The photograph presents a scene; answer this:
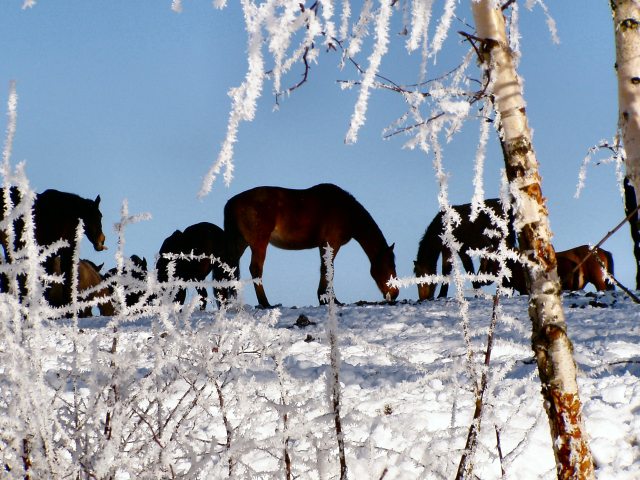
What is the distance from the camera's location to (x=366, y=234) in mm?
13312

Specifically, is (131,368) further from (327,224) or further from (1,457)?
(327,224)

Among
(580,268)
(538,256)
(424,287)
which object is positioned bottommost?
(424,287)

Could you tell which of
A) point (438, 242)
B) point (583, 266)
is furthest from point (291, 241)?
point (583, 266)

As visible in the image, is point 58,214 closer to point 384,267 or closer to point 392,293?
point 384,267

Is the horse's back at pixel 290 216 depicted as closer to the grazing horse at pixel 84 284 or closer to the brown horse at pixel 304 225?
the brown horse at pixel 304 225

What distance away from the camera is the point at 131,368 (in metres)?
1.87

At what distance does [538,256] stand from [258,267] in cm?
1006

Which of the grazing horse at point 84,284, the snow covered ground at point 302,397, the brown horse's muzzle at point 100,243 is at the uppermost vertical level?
the brown horse's muzzle at point 100,243

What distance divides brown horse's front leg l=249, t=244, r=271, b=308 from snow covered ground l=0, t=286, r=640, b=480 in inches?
137

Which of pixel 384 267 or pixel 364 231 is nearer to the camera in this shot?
pixel 384 267

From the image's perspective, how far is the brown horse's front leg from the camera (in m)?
11.4

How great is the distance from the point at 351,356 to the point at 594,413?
2.06 m

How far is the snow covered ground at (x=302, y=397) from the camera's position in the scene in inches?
70.6

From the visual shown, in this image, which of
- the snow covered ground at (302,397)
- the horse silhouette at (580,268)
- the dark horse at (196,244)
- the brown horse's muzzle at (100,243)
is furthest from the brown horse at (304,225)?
the snow covered ground at (302,397)
